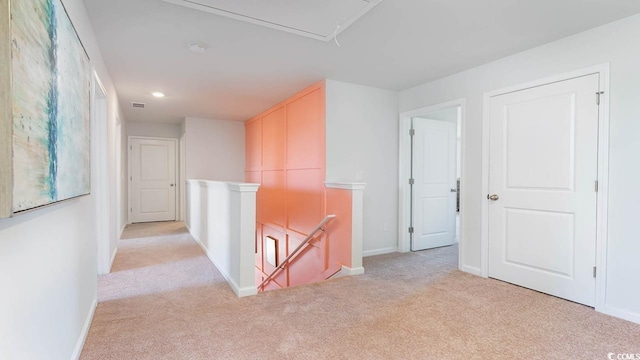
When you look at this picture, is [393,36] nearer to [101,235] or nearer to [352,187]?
[352,187]

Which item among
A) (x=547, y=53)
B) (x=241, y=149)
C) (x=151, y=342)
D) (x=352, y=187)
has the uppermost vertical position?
(x=547, y=53)

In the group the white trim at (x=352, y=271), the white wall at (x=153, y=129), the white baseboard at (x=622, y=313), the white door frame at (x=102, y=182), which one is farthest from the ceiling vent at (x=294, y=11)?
the white wall at (x=153, y=129)

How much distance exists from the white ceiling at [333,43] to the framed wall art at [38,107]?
2.85 ft

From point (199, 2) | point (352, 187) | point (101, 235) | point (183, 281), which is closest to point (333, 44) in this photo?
point (199, 2)

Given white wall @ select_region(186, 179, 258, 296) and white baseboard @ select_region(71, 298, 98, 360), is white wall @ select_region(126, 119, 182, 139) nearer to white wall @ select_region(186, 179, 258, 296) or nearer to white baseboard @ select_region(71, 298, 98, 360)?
white wall @ select_region(186, 179, 258, 296)

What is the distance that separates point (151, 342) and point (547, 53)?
12.7 ft

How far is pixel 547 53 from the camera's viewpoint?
9.05 feet

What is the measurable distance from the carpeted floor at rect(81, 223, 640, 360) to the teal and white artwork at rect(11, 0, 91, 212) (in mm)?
1095

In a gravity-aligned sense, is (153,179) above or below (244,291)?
above

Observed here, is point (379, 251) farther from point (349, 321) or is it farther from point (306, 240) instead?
point (349, 321)

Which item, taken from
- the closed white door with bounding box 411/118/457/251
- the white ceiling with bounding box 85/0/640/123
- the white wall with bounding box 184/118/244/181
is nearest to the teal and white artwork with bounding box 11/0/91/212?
the white ceiling with bounding box 85/0/640/123

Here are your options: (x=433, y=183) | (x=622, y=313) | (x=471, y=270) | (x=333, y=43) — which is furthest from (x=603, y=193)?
(x=333, y=43)

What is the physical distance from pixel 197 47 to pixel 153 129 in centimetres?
498

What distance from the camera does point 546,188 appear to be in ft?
9.21
